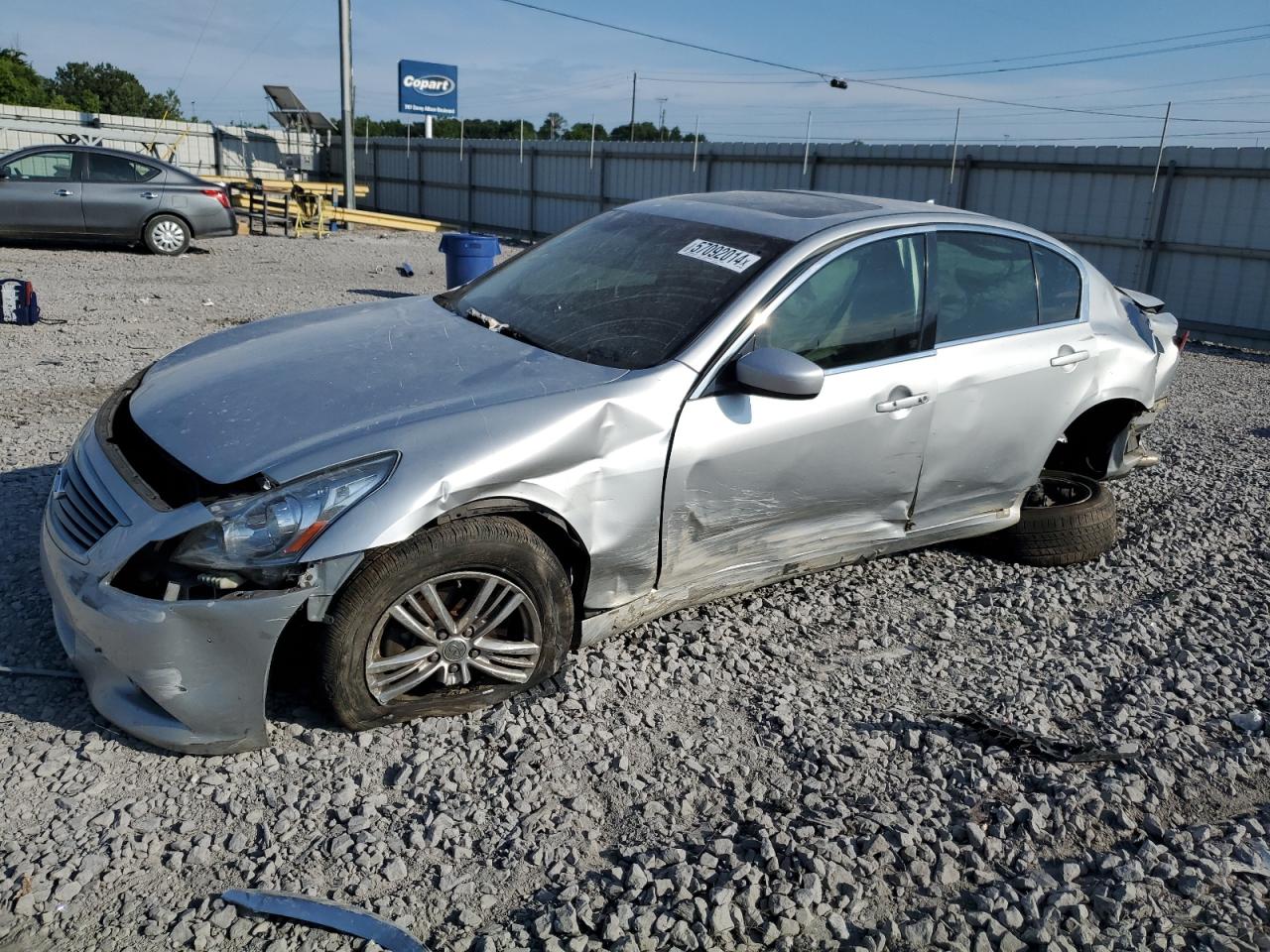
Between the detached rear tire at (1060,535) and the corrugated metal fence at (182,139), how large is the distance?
83.0ft

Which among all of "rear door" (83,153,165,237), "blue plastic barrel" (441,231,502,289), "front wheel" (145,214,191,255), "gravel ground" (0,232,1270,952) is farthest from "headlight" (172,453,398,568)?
"front wheel" (145,214,191,255)

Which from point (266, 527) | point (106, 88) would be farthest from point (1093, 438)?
point (106, 88)

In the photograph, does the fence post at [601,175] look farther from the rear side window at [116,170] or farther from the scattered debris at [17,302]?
the scattered debris at [17,302]

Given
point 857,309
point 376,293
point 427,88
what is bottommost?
point 376,293

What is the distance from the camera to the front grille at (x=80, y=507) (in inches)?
121

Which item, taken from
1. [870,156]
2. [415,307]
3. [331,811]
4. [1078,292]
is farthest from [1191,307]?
[331,811]

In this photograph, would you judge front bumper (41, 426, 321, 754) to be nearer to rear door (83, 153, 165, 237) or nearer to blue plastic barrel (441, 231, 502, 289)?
blue plastic barrel (441, 231, 502, 289)

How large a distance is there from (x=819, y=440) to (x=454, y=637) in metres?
1.54

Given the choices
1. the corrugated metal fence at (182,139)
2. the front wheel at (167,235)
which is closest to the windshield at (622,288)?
the front wheel at (167,235)

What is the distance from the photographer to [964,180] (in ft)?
51.2

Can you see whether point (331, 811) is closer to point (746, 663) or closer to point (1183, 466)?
point (746, 663)

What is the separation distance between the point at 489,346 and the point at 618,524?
902 millimetres

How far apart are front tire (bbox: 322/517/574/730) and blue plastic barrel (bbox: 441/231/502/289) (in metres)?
8.76

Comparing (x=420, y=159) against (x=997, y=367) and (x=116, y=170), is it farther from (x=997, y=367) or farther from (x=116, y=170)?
(x=997, y=367)
